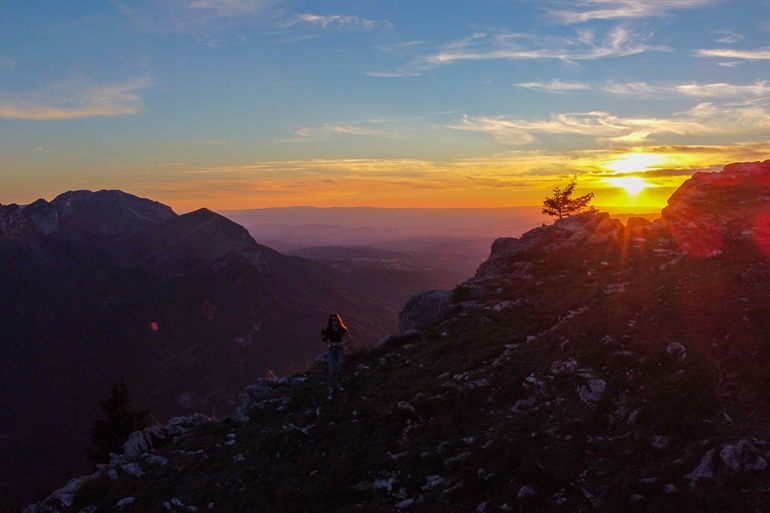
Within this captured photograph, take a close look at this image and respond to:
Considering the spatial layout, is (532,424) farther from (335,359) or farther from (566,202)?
(566,202)

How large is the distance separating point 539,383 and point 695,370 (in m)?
3.70

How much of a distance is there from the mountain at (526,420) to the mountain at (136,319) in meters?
56.5

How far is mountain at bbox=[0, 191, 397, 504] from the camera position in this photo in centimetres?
7456

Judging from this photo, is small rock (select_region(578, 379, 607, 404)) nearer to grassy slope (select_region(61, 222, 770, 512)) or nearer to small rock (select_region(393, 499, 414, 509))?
grassy slope (select_region(61, 222, 770, 512))

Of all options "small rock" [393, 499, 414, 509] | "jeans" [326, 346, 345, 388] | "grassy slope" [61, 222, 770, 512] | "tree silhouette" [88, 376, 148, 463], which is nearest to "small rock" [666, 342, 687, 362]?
"grassy slope" [61, 222, 770, 512]

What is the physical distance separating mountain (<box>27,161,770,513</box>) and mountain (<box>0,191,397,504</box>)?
56.5m

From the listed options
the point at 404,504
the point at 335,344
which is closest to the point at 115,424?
the point at 335,344

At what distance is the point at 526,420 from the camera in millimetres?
11039

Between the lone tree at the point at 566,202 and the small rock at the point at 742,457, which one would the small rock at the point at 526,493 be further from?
the lone tree at the point at 566,202

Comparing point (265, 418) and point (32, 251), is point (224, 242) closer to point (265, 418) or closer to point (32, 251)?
point (32, 251)

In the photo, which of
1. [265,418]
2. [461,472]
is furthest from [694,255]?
[265,418]

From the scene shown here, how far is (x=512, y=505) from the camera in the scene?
331 inches

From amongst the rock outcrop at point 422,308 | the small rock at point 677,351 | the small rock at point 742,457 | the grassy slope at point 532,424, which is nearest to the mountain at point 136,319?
the rock outcrop at point 422,308

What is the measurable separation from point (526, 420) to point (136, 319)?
109132mm
